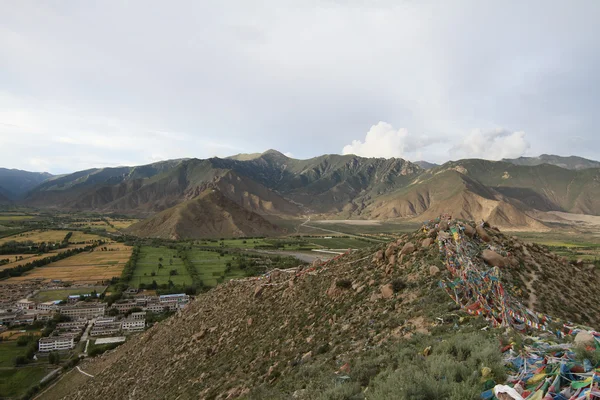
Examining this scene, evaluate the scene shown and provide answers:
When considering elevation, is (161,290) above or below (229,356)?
below

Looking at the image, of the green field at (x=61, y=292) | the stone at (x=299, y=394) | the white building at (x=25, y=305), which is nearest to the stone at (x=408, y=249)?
the stone at (x=299, y=394)

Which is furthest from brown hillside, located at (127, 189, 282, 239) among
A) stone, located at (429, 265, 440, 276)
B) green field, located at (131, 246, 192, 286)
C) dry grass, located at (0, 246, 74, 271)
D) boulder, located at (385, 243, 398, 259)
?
stone, located at (429, 265, 440, 276)

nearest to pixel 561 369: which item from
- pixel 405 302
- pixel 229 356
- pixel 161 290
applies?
pixel 405 302

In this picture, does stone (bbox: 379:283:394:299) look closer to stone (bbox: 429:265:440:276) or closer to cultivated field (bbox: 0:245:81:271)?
stone (bbox: 429:265:440:276)

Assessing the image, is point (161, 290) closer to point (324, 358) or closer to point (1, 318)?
point (1, 318)

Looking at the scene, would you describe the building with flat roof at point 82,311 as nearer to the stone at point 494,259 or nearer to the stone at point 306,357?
the stone at point 306,357
